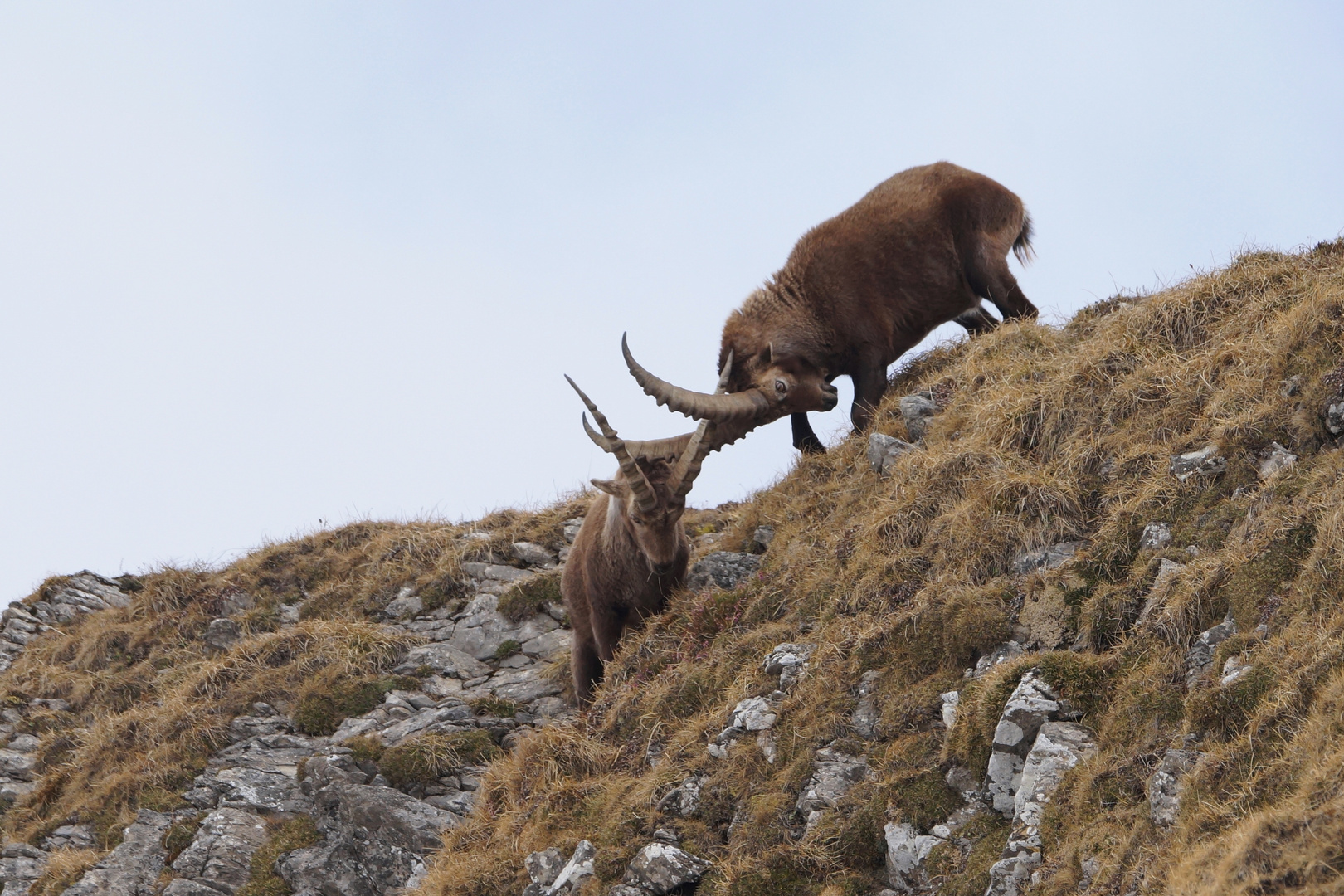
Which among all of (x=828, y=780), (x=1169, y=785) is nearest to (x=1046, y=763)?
(x=1169, y=785)

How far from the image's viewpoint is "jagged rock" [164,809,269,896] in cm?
1016

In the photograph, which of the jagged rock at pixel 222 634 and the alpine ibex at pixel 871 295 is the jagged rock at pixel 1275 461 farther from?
the jagged rock at pixel 222 634

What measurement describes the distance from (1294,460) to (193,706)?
35.4ft

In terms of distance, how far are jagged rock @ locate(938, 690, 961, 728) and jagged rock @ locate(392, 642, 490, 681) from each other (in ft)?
23.1

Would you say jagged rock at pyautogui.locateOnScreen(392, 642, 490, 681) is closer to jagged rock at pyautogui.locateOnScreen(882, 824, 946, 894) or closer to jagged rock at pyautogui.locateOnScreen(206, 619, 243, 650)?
jagged rock at pyautogui.locateOnScreen(206, 619, 243, 650)

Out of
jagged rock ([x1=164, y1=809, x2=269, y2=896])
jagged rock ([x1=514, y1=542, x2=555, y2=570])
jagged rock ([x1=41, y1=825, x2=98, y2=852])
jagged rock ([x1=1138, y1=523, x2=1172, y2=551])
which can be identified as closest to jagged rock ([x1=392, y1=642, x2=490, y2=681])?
jagged rock ([x1=514, y1=542, x2=555, y2=570])

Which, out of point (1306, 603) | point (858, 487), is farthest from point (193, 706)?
point (1306, 603)

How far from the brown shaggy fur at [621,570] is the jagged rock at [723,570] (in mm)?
174

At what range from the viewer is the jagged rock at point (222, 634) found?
583 inches

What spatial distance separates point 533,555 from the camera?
1510 centimetres

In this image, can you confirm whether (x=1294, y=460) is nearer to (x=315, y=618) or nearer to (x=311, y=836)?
(x=311, y=836)

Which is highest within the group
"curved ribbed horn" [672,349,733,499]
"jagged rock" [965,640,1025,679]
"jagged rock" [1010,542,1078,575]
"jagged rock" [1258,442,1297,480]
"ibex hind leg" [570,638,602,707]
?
"curved ribbed horn" [672,349,733,499]

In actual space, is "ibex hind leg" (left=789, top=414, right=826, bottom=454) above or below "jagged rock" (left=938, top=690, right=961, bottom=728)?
above

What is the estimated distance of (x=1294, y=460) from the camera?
22.4ft
